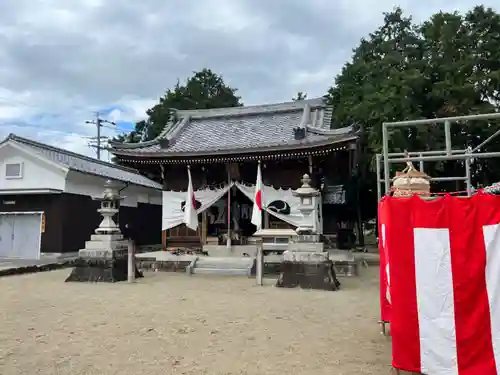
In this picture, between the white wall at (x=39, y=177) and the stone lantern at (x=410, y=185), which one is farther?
the white wall at (x=39, y=177)

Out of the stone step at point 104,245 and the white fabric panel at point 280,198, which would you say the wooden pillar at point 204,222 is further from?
the stone step at point 104,245

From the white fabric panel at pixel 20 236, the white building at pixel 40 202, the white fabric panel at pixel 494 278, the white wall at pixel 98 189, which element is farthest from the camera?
the white wall at pixel 98 189

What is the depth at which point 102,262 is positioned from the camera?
10.8 meters

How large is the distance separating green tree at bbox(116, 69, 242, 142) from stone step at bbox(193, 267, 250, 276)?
2025 cm

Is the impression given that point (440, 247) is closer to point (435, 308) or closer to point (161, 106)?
point (435, 308)

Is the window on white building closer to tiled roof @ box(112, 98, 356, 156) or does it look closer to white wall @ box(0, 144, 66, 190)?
white wall @ box(0, 144, 66, 190)

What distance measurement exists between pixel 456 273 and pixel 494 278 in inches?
10.3

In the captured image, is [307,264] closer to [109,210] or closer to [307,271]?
[307,271]

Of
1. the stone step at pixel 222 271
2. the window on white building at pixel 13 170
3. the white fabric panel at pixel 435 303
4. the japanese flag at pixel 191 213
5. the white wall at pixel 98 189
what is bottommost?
the stone step at pixel 222 271

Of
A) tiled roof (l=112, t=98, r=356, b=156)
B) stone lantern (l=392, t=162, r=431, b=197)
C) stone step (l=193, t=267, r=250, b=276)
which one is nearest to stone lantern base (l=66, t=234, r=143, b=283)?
stone step (l=193, t=267, r=250, b=276)

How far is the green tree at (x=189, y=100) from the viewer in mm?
32094

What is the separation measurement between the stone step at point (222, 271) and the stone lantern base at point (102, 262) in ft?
7.37

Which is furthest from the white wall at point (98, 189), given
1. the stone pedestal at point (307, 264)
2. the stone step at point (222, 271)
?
the stone pedestal at point (307, 264)

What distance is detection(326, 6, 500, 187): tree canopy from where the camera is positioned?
1573 centimetres
